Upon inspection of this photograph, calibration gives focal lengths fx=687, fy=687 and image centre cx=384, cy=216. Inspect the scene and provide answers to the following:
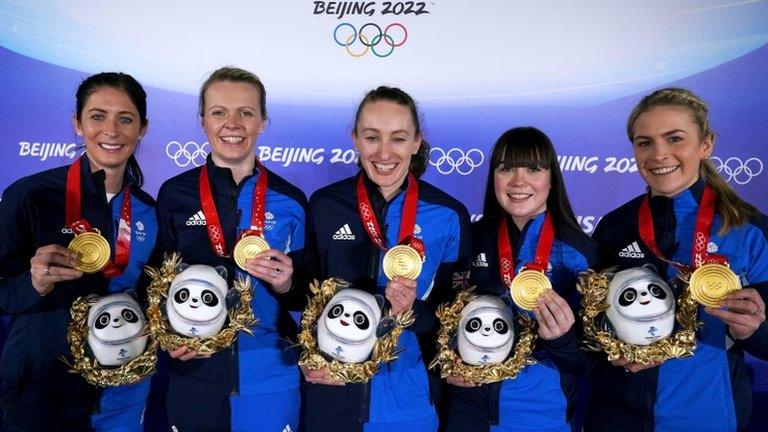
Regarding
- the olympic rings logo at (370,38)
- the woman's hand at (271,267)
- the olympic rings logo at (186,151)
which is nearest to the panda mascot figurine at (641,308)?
the woman's hand at (271,267)

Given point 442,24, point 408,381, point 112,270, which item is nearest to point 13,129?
point 112,270

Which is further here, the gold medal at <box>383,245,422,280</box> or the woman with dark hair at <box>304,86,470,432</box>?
the woman with dark hair at <box>304,86,470,432</box>

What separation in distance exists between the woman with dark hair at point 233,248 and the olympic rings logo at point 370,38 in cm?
164

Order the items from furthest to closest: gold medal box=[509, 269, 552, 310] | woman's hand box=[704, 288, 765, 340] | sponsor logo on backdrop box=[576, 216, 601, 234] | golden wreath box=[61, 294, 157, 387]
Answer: sponsor logo on backdrop box=[576, 216, 601, 234], golden wreath box=[61, 294, 157, 387], gold medal box=[509, 269, 552, 310], woman's hand box=[704, 288, 765, 340]

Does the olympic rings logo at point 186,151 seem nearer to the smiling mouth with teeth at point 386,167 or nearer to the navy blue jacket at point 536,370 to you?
the smiling mouth with teeth at point 386,167

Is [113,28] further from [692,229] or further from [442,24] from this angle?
[692,229]

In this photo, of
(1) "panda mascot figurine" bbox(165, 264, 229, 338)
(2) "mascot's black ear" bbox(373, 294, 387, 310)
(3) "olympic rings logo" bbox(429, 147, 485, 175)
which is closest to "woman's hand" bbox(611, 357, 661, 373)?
(2) "mascot's black ear" bbox(373, 294, 387, 310)

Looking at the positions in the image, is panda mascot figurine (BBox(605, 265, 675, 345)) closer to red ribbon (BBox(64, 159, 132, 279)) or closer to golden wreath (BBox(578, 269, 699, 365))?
golden wreath (BBox(578, 269, 699, 365))

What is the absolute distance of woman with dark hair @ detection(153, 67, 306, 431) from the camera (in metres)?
2.94

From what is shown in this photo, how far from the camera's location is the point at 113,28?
4891mm

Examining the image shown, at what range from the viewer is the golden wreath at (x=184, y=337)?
2.73 meters

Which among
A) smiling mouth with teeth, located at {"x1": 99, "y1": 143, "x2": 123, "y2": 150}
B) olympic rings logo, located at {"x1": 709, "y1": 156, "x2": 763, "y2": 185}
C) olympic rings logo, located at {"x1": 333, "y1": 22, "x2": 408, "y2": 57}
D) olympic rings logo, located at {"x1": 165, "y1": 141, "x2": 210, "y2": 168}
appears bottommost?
smiling mouth with teeth, located at {"x1": 99, "y1": 143, "x2": 123, "y2": 150}

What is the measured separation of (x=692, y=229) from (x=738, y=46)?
2334 mm

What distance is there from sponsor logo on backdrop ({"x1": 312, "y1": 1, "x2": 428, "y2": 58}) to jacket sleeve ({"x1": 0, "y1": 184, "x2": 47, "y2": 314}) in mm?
2517
